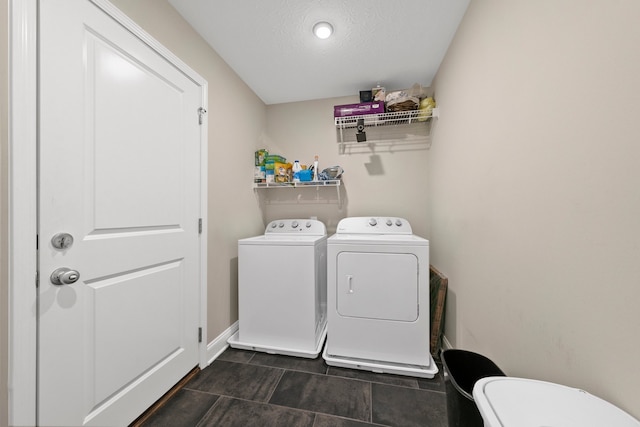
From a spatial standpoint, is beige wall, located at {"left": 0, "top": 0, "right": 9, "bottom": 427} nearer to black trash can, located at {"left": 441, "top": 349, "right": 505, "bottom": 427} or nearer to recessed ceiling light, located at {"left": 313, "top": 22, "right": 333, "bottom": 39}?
recessed ceiling light, located at {"left": 313, "top": 22, "right": 333, "bottom": 39}

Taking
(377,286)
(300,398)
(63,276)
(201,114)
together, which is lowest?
(300,398)

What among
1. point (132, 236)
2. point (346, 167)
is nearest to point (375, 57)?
point (346, 167)

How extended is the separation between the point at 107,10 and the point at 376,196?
7.29 feet

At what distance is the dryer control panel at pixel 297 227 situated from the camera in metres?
2.33

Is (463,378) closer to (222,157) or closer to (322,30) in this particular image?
(222,157)

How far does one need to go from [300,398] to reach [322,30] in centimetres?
241

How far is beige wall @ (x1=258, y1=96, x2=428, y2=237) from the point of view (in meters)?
2.34

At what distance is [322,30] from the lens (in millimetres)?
1582

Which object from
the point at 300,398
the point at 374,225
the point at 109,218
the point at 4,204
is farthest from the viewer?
the point at 374,225

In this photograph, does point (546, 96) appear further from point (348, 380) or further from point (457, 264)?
point (348, 380)

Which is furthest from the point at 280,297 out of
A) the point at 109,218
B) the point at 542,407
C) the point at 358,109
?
the point at 358,109

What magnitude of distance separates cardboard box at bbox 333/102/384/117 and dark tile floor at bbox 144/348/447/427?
2.20 meters

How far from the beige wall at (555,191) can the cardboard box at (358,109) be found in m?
0.84

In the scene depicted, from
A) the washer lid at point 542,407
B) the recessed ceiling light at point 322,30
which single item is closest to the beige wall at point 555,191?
the washer lid at point 542,407
